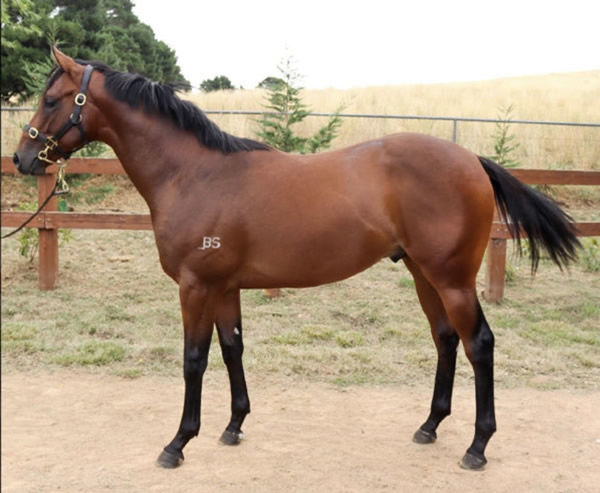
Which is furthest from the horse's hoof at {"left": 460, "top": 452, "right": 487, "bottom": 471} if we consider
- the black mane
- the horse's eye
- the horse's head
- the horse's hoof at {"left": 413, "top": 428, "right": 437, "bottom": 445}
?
the horse's eye

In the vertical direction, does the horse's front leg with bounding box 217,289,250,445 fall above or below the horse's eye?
below

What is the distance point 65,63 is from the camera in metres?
3.36

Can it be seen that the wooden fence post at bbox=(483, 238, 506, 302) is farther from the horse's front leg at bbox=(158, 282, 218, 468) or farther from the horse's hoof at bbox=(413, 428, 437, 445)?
the horse's front leg at bbox=(158, 282, 218, 468)

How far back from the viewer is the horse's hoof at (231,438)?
3.69 meters

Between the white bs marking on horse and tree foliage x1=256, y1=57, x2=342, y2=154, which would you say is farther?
tree foliage x1=256, y1=57, x2=342, y2=154

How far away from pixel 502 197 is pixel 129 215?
13.9 ft

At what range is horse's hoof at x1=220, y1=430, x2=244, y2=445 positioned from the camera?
3.69 m

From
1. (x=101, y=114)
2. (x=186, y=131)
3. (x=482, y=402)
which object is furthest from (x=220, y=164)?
(x=482, y=402)

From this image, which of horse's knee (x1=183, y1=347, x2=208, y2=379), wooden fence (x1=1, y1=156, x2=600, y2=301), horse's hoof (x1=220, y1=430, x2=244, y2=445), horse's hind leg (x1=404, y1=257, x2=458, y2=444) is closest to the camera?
horse's knee (x1=183, y1=347, x2=208, y2=379)

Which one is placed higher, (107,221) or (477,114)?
(477,114)

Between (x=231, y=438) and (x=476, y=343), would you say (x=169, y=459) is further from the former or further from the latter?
(x=476, y=343)

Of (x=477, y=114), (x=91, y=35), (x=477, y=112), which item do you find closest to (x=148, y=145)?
(x=91, y=35)

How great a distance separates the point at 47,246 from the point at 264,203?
4.34m

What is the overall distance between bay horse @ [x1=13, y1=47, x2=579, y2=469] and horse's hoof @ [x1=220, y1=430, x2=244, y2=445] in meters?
0.31
